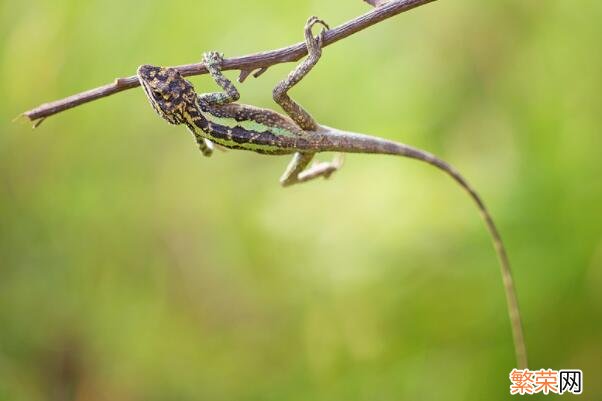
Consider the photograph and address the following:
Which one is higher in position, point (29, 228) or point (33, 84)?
point (33, 84)

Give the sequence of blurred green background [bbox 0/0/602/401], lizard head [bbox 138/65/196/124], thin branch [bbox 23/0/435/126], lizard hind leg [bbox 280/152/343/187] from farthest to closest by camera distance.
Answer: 1. blurred green background [bbox 0/0/602/401]
2. lizard hind leg [bbox 280/152/343/187]
3. lizard head [bbox 138/65/196/124]
4. thin branch [bbox 23/0/435/126]

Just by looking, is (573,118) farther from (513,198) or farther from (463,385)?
(463,385)

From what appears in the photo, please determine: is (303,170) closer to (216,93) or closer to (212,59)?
(216,93)

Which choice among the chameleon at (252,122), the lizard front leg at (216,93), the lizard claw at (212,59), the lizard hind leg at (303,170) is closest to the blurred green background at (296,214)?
the lizard hind leg at (303,170)

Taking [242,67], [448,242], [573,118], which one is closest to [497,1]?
[573,118]

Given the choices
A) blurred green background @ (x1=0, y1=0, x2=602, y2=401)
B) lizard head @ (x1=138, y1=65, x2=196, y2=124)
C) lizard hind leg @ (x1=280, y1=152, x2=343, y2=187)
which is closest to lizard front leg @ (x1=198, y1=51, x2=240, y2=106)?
lizard head @ (x1=138, y1=65, x2=196, y2=124)

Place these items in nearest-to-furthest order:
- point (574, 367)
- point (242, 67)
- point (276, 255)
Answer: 1. point (242, 67)
2. point (574, 367)
3. point (276, 255)

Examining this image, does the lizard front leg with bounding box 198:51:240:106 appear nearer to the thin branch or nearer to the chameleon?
the chameleon
